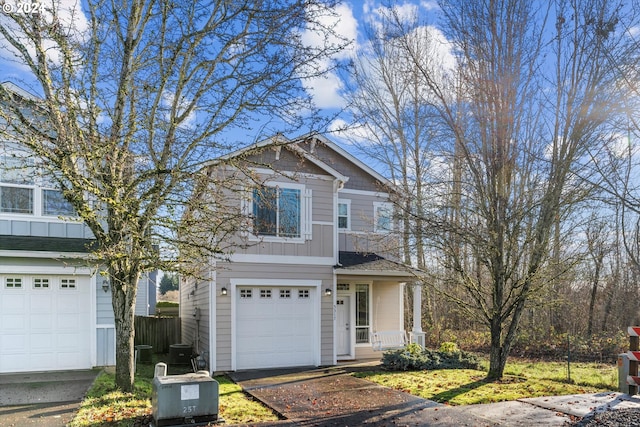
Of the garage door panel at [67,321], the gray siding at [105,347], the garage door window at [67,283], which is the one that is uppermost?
the garage door window at [67,283]

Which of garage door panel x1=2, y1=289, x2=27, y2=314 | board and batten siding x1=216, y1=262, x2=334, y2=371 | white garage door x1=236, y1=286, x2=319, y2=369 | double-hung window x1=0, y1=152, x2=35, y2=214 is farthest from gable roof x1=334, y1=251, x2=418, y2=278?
double-hung window x1=0, y1=152, x2=35, y2=214

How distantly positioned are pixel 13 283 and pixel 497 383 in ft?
37.8

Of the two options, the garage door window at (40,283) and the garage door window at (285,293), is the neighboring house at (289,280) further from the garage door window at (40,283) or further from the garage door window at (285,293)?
the garage door window at (40,283)

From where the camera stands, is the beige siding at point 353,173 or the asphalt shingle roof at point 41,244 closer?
the asphalt shingle roof at point 41,244

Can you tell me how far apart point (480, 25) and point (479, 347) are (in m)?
12.5

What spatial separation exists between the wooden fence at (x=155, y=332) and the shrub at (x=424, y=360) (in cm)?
832

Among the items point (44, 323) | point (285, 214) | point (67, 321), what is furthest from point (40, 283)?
point (285, 214)

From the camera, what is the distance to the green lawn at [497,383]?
10.0 meters

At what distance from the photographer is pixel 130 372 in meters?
9.44

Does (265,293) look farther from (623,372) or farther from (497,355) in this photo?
(623,372)

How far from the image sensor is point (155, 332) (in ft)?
58.7

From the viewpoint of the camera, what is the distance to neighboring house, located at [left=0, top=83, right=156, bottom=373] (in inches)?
467

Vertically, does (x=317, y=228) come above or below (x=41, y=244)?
above

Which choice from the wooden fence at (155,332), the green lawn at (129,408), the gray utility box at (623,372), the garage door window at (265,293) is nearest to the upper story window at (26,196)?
the green lawn at (129,408)
